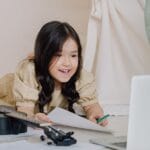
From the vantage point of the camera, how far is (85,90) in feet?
3.92

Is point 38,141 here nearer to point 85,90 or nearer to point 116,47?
point 85,90

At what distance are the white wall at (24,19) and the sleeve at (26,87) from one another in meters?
0.51

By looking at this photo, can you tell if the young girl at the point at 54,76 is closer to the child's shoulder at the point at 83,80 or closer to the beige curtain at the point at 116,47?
the child's shoulder at the point at 83,80

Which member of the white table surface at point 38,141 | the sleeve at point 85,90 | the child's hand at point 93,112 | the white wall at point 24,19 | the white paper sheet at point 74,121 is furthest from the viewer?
the white wall at point 24,19

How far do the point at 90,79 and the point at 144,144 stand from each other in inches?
28.8

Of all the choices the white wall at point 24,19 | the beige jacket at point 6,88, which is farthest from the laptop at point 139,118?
the white wall at point 24,19

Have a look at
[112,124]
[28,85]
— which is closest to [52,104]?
[28,85]

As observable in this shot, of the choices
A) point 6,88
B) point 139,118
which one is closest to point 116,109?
point 6,88

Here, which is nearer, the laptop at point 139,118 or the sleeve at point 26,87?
the laptop at point 139,118

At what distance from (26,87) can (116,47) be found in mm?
423

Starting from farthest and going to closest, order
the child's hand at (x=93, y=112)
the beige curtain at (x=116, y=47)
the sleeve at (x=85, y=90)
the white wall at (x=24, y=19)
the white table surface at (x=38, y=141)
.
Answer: the white wall at (x=24, y=19), the beige curtain at (x=116, y=47), the sleeve at (x=85, y=90), the child's hand at (x=93, y=112), the white table surface at (x=38, y=141)

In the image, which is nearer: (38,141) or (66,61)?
(38,141)

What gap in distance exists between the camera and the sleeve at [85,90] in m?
1.19

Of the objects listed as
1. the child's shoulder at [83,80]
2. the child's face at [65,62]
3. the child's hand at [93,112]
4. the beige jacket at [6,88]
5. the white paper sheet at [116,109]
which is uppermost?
the child's face at [65,62]
